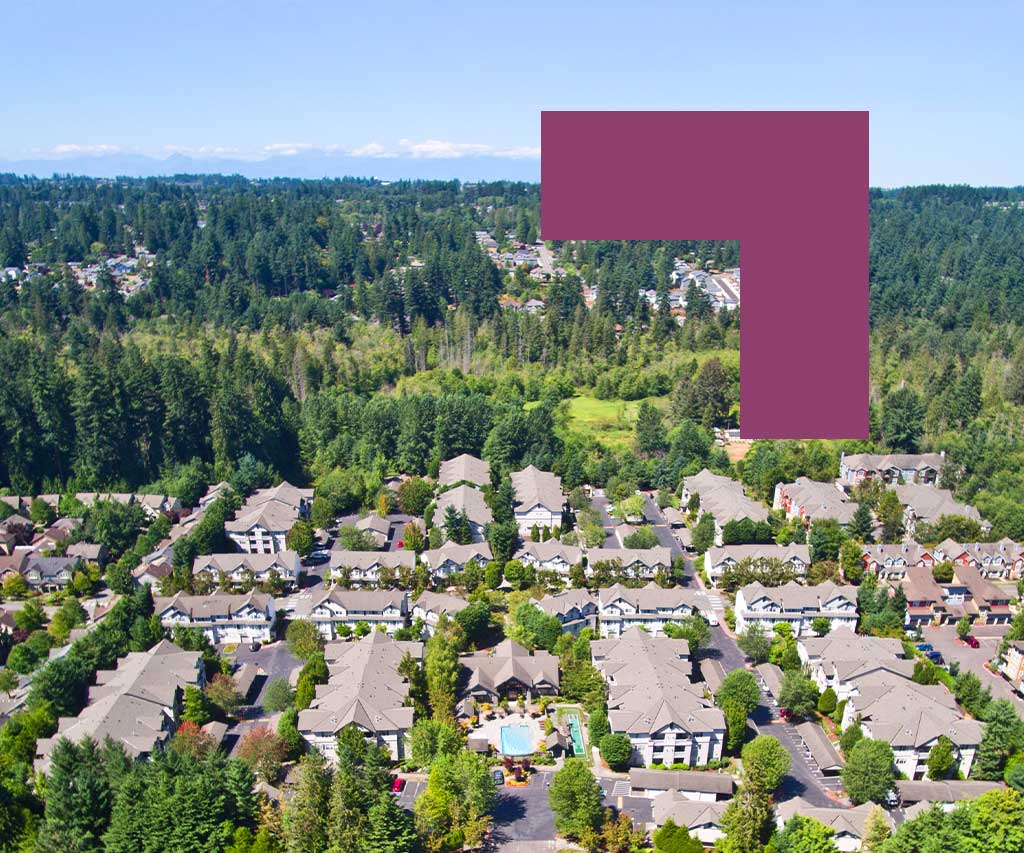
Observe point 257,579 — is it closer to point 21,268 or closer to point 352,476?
point 352,476

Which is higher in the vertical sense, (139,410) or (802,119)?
(802,119)

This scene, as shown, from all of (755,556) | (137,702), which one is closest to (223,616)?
(137,702)

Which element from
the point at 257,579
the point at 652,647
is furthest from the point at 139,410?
the point at 652,647

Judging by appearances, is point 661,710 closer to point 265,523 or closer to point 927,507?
point 265,523

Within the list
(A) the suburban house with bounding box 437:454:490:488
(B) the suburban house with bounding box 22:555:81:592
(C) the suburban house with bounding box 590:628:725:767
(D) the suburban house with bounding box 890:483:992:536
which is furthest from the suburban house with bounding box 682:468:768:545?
(B) the suburban house with bounding box 22:555:81:592

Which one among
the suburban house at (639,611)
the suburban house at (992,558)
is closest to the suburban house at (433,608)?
the suburban house at (639,611)

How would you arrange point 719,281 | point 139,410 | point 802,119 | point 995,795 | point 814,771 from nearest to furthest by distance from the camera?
point 802,119
point 995,795
point 814,771
point 139,410
point 719,281

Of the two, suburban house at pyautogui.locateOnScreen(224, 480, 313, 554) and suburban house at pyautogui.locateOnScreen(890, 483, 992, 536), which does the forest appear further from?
suburban house at pyautogui.locateOnScreen(224, 480, 313, 554)
